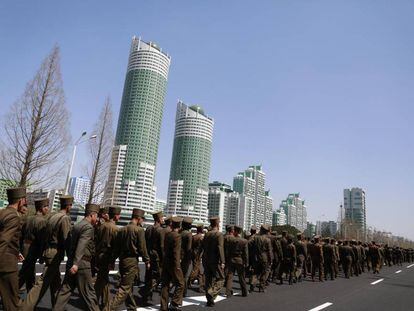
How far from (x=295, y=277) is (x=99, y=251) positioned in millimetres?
10334

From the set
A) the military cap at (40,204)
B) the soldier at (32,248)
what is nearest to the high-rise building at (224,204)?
the military cap at (40,204)

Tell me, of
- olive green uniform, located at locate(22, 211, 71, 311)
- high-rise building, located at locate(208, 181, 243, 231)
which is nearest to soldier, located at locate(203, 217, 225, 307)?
olive green uniform, located at locate(22, 211, 71, 311)

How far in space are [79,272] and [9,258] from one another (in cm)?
136

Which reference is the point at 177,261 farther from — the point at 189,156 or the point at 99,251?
the point at 189,156

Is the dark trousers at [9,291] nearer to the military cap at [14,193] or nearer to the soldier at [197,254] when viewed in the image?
the military cap at [14,193]

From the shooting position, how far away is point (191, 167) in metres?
164

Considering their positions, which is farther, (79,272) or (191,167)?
(191,167)

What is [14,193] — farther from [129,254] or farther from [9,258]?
[129,254]

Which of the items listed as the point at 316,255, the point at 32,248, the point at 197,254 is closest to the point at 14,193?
the point at 32,248

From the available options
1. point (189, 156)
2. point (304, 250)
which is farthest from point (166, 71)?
point (304, 250)

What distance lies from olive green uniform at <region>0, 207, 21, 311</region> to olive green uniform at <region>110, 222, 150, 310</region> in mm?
2160

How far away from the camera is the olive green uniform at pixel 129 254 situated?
6465 mm

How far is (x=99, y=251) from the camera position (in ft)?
22.7

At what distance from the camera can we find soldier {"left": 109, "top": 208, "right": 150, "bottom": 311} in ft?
21.2
